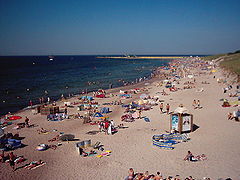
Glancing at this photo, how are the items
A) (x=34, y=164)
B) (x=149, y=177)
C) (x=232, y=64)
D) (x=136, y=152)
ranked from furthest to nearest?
1. (x=232, y=64)
2. (x=136, y=152)
3. (x=34, y=164)
4. (x=149, y=177)

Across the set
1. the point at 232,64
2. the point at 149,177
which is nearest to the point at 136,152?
the point at 149,177

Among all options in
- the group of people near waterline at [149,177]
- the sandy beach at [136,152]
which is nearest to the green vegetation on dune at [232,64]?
the sandy beach at [136,152]

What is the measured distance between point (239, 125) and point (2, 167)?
43.3 ft

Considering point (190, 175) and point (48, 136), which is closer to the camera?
point (190, 175)

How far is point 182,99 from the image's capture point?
878 inches

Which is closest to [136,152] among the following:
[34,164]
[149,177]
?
[149,177]

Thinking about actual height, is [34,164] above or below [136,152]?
below

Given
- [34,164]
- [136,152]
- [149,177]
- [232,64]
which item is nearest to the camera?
[149,177]

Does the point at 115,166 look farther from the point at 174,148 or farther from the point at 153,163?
the point at 174,148

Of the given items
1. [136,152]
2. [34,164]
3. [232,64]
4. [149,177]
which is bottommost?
[34,164]

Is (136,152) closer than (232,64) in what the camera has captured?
Yes

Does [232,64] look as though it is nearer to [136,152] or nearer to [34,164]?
[136,152]

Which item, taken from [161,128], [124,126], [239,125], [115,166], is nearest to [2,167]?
[115,166]

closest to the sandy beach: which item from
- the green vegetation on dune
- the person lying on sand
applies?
the person lying on sand
